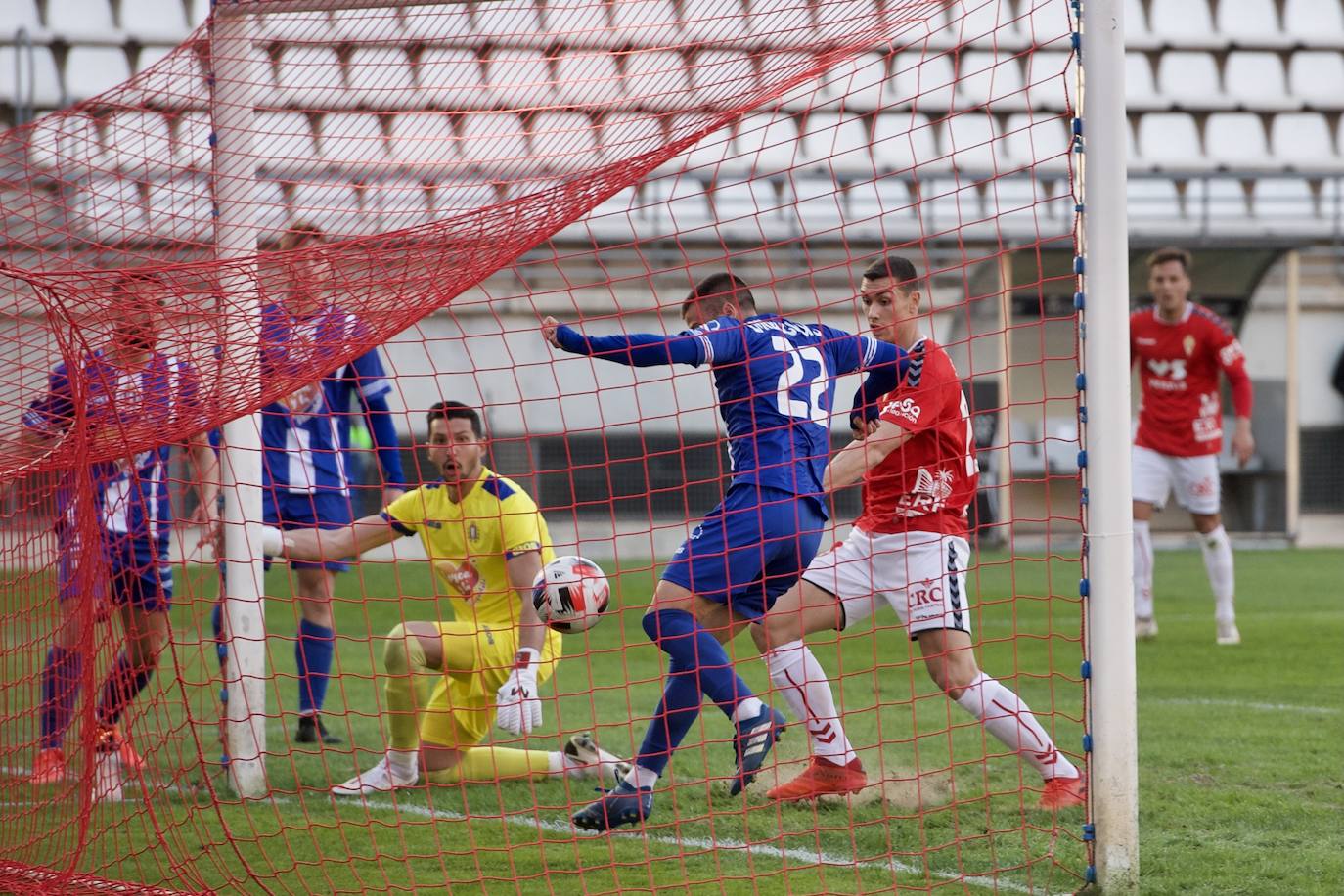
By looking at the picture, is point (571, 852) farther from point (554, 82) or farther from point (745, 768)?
point (554, 82)

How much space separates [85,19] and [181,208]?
1590cm

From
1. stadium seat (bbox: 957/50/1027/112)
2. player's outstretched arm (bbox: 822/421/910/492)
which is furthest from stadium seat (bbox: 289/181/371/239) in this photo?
stadium seat (bbox: 957/50/1027/112)

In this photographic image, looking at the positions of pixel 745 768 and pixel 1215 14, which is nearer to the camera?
pixel 745 768

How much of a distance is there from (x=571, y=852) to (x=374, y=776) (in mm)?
1184

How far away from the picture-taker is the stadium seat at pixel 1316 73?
22047 millimetres

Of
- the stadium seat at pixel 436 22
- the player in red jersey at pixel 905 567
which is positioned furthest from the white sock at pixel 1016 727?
the stadium seat at pixel 436 22

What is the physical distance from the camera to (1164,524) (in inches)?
687

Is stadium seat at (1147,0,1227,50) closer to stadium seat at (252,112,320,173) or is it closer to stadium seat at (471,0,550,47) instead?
stadium seat at (471,0,550,47)

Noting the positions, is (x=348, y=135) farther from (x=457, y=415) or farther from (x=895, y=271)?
(x=895, y=271)

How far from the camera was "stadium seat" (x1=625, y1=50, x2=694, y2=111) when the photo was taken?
432 centimetres

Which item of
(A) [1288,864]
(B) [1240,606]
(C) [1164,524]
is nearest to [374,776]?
(A) [1288,864]

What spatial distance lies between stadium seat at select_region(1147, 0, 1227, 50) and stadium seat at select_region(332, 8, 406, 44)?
18435mm

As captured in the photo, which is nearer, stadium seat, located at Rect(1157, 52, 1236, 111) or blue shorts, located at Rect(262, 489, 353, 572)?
blue shorts, located at Rect(262, 489, 353, 572)

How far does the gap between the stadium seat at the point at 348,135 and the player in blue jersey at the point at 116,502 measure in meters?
1.75
